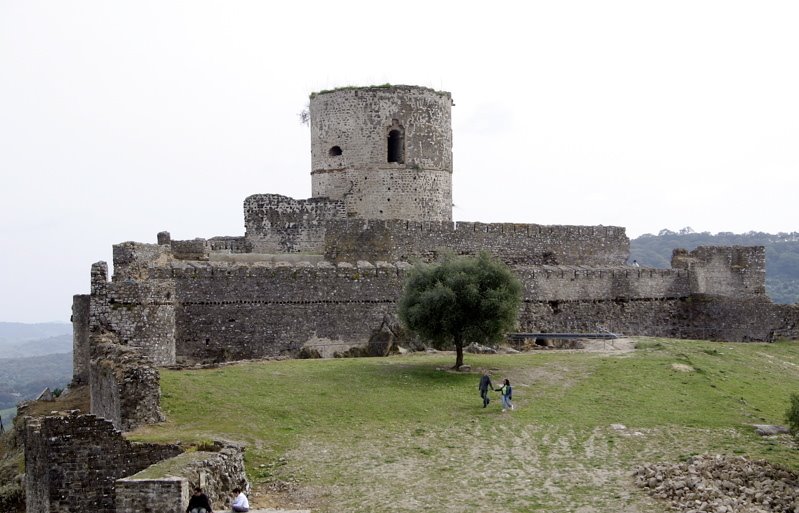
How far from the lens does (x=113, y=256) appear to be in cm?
2783

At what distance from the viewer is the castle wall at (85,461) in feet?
60.6

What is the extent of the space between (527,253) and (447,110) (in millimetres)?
6600

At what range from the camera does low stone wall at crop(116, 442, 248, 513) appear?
1529cm

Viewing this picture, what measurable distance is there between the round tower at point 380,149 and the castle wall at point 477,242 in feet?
13.6

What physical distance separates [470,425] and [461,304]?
4908 millimetres

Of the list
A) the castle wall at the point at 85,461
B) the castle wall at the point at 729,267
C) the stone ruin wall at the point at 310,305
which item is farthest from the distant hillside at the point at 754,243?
the castle wall at the point at 85,461

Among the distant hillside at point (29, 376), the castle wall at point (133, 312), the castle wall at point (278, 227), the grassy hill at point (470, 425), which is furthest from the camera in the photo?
the distant hillside at point (29, 376)

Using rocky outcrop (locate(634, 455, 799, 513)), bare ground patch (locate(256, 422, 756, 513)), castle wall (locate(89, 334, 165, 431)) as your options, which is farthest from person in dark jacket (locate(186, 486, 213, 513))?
rocky outcrop (locate(634, 455, 799, 513))

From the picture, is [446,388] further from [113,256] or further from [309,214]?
[309,214]

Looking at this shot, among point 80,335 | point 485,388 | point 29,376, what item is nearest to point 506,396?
point 485,388

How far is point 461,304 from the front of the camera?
994 inches

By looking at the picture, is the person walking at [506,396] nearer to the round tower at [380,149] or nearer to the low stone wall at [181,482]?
the low stone wall at [181,482]

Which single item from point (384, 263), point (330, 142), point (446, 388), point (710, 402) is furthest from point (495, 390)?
point (330, 142)

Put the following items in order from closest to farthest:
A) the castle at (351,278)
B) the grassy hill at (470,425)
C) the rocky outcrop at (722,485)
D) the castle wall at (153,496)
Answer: the castle wall at (153,496) → the rocky outcrop at (722,485) → the grassy hill at (470,425) → the castle at (351,278)
